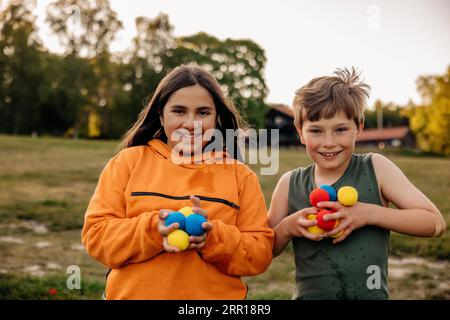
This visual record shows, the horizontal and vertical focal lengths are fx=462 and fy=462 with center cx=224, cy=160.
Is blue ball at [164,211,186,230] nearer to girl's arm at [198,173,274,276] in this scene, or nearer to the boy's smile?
girl's arm at [198,173,274,276]

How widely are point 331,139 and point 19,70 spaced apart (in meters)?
39.4

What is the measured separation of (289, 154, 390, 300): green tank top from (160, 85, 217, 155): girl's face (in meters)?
0.64

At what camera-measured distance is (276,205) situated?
2521 millimetres

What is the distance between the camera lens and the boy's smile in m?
2.29

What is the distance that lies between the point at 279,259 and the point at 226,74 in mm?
39435

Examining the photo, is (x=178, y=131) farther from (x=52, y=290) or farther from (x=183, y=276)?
(x=52, y=290)

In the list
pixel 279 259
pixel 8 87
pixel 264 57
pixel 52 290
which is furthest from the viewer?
pixel 264 57

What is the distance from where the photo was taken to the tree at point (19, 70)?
35.7 m

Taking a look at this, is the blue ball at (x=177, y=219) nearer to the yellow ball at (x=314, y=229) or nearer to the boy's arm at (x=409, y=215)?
the yellow ball at (x=314, y=229)

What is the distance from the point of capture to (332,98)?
231 cm

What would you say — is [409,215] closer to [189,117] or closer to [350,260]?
[350,260]

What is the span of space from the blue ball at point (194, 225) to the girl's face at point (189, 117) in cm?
53
